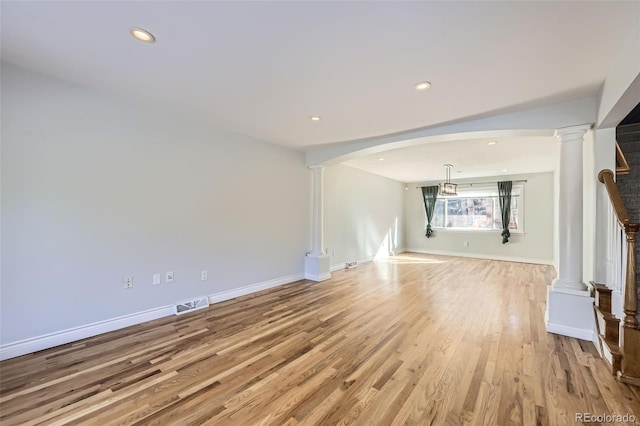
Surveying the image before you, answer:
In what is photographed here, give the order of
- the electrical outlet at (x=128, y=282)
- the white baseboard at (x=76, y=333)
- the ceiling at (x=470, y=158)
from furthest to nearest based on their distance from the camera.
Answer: the ceiling at (x=470, y=158), the electrical outlet at (x=128, y=282), the white baseboard at (x=76, y=333)

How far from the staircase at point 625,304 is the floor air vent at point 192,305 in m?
4.05

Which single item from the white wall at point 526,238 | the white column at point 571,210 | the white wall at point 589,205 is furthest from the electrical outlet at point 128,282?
the white wall at point 526,238

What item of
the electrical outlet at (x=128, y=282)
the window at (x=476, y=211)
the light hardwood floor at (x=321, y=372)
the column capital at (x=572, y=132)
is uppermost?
the column capital at (x=572, y=132)

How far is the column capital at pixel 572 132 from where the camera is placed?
8.64 feet

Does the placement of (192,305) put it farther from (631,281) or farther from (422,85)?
(631,281)

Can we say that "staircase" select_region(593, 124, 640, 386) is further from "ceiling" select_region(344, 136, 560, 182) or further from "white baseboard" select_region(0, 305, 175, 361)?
"white baseboard" select_region(0, 305, 175, 361)

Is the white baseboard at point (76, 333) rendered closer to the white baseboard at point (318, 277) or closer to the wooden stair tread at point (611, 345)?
the white baseboard at point (318, 277)

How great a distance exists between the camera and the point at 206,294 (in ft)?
11.6

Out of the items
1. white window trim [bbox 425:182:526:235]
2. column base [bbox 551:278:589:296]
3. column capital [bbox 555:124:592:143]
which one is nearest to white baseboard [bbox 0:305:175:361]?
column base [bbox 551:278:589:296]

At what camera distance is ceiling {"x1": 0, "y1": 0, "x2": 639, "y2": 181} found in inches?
60.1

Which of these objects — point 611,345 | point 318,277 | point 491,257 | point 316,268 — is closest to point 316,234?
point 316,268

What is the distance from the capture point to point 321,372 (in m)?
2.03

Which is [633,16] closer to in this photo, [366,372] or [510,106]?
[510,106]

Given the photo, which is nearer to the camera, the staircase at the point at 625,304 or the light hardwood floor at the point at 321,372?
the light hardwood floor at the point at 321,372
